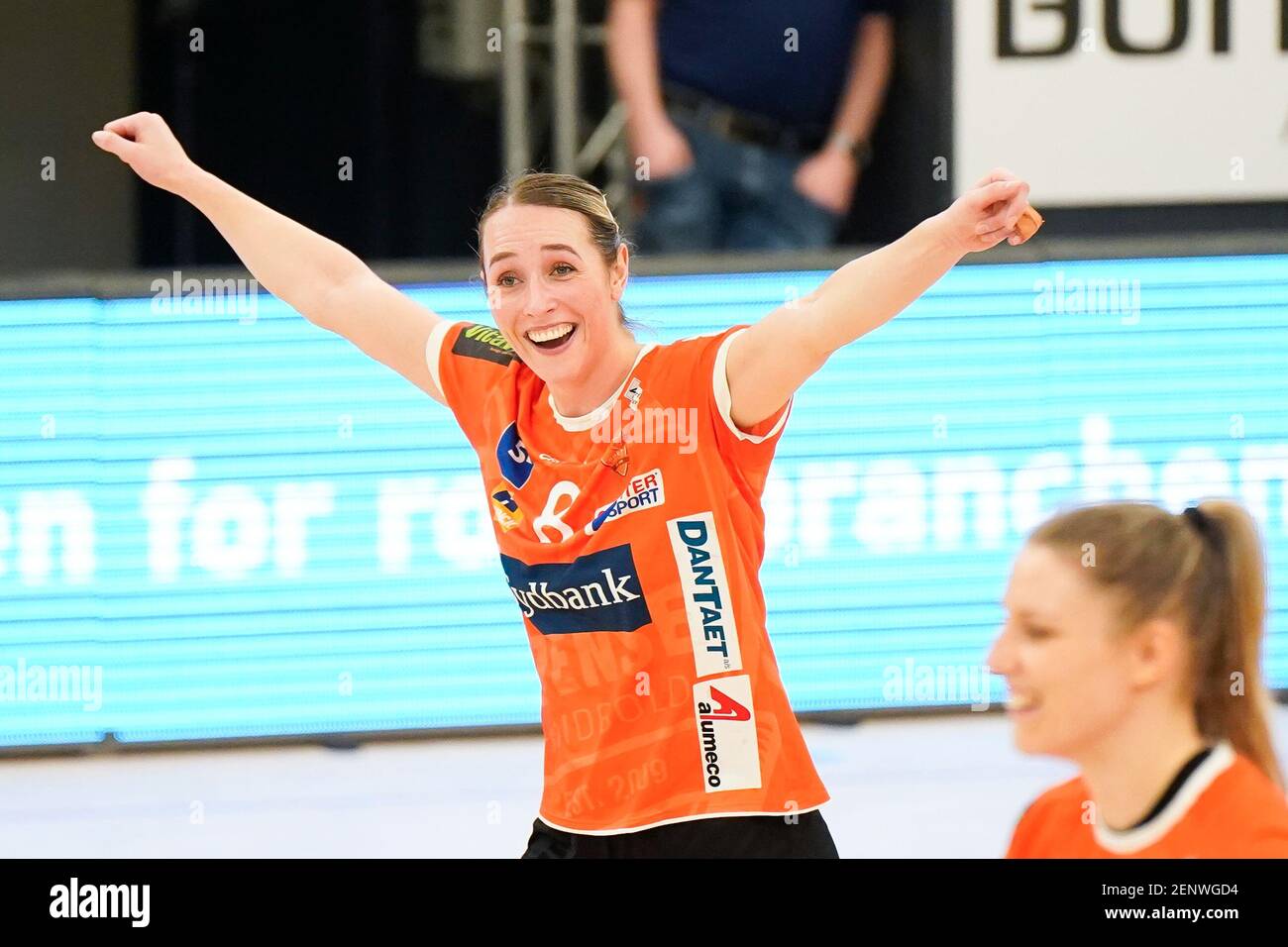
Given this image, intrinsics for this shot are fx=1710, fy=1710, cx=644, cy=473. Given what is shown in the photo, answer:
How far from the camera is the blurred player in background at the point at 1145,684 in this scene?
2.09 metres

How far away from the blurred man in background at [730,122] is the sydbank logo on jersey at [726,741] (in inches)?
117

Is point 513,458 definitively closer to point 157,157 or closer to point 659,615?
point 659,615

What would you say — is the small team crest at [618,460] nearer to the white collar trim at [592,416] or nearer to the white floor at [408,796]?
the white collar trim at [592,416]

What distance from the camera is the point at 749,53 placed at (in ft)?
17.9

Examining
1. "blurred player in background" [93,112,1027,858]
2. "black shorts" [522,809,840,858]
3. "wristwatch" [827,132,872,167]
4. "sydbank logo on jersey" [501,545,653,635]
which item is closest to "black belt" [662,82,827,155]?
"wristwatch" [827,132,872,167]

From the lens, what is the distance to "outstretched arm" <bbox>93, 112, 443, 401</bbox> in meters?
2.88

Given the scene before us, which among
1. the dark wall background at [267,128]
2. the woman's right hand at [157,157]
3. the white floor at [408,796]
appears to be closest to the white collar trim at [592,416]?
the woman's right hand at [157,157]

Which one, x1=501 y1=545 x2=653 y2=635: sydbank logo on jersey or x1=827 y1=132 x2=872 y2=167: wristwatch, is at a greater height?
x1=827 y1=132 x2=872 y2=167: wristwatch

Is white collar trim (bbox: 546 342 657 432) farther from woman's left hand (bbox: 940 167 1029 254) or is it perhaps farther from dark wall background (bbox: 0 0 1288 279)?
dark wall background (bbox: 0 0 1288 279)

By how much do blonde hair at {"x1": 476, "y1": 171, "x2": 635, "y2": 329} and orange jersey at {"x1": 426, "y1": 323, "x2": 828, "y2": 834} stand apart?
11.2 inches

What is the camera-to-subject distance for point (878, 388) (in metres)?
5.05
